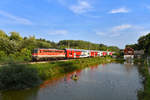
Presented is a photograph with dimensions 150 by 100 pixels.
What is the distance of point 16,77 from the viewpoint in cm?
1734

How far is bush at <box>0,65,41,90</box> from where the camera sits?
17.2m

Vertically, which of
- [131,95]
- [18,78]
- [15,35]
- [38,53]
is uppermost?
[15,35]

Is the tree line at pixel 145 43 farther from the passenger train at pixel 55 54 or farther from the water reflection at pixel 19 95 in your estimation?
the water reflection at pixel 19 95

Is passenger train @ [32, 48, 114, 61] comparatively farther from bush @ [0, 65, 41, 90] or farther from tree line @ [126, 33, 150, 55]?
tree line @ [126, 33, 150, 55]

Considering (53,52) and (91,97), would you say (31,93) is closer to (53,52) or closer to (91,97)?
(91,97)

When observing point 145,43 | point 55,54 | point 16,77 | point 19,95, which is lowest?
point 19,95

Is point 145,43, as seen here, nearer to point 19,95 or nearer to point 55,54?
point 55,54

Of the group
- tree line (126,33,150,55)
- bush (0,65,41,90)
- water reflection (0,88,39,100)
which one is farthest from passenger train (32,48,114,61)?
tree line (126,33,150,55)


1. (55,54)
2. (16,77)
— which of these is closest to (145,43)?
(55,54)

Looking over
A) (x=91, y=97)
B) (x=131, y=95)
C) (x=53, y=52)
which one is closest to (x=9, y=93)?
(x=91, y=97)

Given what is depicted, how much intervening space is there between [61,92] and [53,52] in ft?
68.3

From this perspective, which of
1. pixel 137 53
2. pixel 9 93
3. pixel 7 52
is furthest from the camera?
pixel 137 53

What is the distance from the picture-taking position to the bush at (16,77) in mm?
17203

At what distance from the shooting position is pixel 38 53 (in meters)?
31.9
